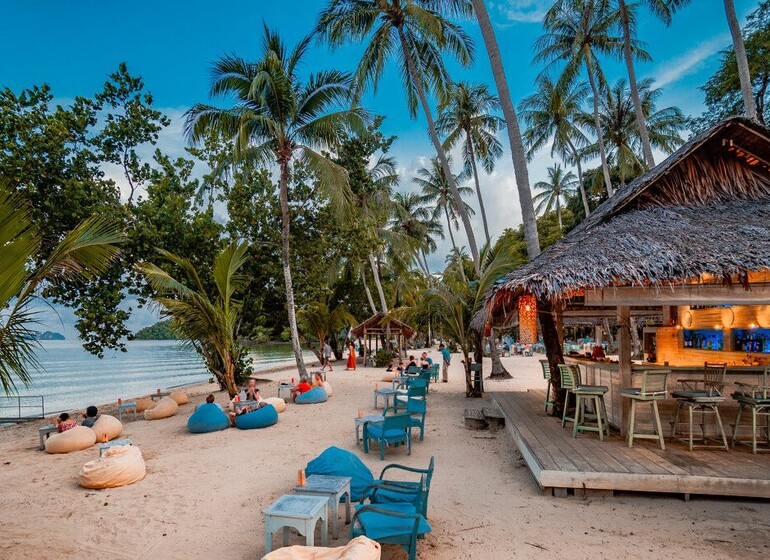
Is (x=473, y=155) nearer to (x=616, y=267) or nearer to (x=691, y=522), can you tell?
(x=616, y=267)

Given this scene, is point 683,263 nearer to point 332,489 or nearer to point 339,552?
point 332,489

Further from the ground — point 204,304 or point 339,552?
point 204,304

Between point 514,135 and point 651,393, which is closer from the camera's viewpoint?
point 651,393

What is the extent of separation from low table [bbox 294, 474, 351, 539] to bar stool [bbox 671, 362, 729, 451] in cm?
485

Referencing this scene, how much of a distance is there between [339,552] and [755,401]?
6.20 meters

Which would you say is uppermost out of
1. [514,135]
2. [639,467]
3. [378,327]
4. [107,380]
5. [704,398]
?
[514,135]

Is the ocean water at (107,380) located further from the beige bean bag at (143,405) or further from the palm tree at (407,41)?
the palm tree at (407,41)

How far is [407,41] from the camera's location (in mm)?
15422

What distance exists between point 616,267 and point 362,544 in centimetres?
531

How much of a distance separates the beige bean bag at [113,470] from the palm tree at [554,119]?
23.1 meters

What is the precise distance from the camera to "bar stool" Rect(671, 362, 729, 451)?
19.7ft

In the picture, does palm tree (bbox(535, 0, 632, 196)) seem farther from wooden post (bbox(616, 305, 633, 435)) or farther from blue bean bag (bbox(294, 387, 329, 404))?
blue bean bag (bbox(294, 387, 329, 404))

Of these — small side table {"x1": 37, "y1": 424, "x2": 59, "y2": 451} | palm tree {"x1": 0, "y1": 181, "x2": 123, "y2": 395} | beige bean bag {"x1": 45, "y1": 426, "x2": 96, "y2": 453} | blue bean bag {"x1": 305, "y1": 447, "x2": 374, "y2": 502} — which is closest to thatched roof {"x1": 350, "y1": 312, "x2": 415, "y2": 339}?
small side table {"x1": 37, "y1": 424, "x2": 59, "y2": 451}

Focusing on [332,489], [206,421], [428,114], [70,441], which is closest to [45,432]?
[70,441]
